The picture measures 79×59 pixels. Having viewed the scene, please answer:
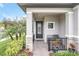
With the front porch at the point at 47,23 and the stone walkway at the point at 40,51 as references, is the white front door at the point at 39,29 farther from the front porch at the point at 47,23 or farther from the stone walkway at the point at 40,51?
the stone walkway at the point at 40,51

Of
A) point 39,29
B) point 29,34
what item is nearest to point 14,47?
point 29,34

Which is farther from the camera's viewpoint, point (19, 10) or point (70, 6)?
point (19, 10)

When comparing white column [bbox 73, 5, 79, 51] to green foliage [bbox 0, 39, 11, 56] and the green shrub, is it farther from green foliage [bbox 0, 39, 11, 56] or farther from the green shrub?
green foliage [bbox 0, 39, 11, 56]

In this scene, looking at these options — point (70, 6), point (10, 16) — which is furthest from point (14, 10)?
point (70, 6)

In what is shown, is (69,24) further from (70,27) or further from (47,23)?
(47,23)

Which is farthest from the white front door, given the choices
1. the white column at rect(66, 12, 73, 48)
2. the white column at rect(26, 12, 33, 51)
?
the white column at rect(26, 12, 33, 51)

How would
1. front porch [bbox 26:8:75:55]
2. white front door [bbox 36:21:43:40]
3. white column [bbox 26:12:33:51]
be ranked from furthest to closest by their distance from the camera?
A: 1. white front door [bbox 36:21:43:40]
2. front porch [bbox 26:8:75:55]
3. white column [bbox 26:12:33:51]

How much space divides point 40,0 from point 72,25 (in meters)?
5.52

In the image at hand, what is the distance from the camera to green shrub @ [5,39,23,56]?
14.6 meters

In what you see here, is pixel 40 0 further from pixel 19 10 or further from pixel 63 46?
pixel 19 10

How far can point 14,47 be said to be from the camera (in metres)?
15.5

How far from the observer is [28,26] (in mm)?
17016

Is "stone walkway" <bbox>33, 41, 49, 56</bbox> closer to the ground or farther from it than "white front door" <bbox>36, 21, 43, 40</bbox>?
closer to the ground

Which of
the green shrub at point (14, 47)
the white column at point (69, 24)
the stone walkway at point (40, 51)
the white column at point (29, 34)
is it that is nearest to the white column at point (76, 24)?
the white column at point (69, 24)
